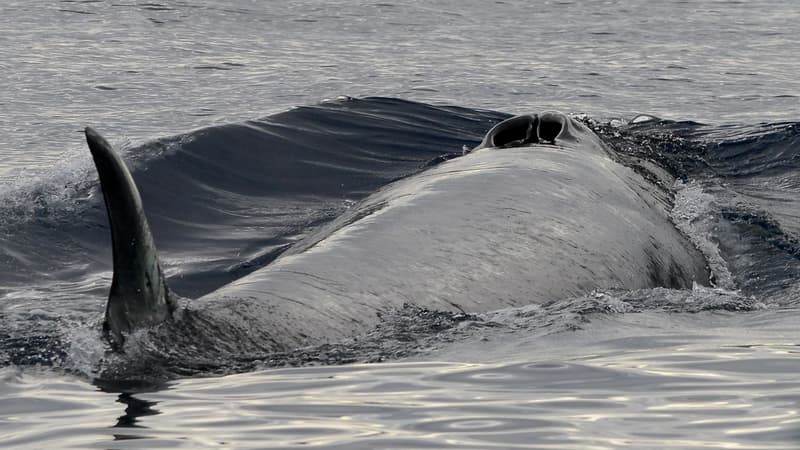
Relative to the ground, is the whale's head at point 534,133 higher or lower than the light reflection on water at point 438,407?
higher

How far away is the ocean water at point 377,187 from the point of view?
6.42 meters

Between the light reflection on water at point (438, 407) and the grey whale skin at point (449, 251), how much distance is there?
42cm

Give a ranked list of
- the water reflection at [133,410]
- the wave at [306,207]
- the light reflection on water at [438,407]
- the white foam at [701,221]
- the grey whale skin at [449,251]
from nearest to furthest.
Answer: the light reflection on water at [438,407], the water reflection at [133,410], the grey whale skin at [449,251], the wave at [306,207], the white foam at [701,221]

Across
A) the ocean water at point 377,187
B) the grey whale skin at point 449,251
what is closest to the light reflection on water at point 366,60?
the ocean water at point 377,187

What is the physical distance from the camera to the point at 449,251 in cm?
888

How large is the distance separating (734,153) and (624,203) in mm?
6565

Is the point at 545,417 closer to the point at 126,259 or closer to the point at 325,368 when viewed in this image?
the point at 325,368

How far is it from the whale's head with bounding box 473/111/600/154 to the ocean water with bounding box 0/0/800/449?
1.20 m

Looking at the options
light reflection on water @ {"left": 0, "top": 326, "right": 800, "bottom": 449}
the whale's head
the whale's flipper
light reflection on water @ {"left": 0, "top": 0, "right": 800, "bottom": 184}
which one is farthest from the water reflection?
light reflection on water @ {"left": 0, "top": 0, "right": 800, "bottom": 184}

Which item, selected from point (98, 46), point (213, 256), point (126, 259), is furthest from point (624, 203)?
point (98, 46)

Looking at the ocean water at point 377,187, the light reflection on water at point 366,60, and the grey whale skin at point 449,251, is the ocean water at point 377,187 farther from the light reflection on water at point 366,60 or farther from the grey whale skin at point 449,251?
the grey whale skin at point 449,251

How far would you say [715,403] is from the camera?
6664 mm

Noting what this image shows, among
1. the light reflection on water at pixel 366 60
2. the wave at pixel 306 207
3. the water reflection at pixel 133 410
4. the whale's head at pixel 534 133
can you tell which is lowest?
the water reflection at pixel 133 410

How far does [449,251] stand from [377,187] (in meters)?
7.34
